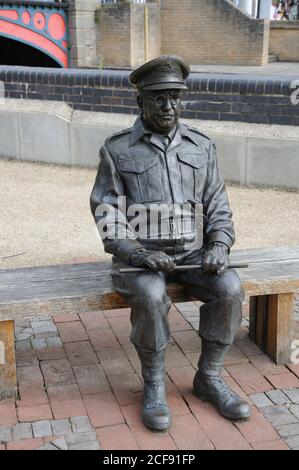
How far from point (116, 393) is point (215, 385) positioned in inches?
22.7

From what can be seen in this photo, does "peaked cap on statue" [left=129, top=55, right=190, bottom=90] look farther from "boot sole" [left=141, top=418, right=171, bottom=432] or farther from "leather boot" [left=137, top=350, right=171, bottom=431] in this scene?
"boot sole" [left=141, top=418, right=171, bottom=432]

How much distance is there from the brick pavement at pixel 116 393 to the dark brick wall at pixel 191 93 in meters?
4.16

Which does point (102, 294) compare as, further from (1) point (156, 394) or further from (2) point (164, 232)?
(1) point (156, 394)

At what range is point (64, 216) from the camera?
7359 millimetres

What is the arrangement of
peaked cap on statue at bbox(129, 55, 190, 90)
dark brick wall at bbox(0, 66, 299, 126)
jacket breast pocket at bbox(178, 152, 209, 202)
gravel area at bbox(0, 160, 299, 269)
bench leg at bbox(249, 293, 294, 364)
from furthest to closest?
1. dark brick wall at bbox(0, 66, 299, 126)
2. gravel area at bbox(0, 160, 299, 269)
3. bench leg at bbox(249, 293, 294, 364)
4. jacket breast pocket at bbox(178, 152, 209, 202)
5. peaked cap on statue at bbox(129, 55, 190, 90)

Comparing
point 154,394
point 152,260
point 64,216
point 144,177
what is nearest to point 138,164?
point 144,177

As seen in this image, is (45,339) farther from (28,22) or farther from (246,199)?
(28,22)

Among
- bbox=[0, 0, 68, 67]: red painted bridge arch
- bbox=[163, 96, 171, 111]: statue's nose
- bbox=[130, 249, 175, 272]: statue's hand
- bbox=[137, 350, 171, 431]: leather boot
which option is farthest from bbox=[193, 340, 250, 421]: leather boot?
bbox=[0, 0, 68, 67]: red painted bridge arch

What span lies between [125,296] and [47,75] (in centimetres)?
665

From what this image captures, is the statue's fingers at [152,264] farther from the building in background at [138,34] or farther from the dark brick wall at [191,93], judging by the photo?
the building in background at [138,34]

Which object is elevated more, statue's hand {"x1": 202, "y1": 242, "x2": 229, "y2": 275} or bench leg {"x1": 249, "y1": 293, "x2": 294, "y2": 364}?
statue's hand {"x1": 202, "y1": 242, "x2": 229, "y2": 275}

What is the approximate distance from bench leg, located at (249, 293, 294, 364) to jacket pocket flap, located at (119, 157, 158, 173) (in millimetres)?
1123

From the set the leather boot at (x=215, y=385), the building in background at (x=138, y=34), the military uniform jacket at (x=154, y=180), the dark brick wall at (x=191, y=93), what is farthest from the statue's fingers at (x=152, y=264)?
the building in background at (x=138, y=34)

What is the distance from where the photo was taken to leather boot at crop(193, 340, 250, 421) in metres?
3.48
